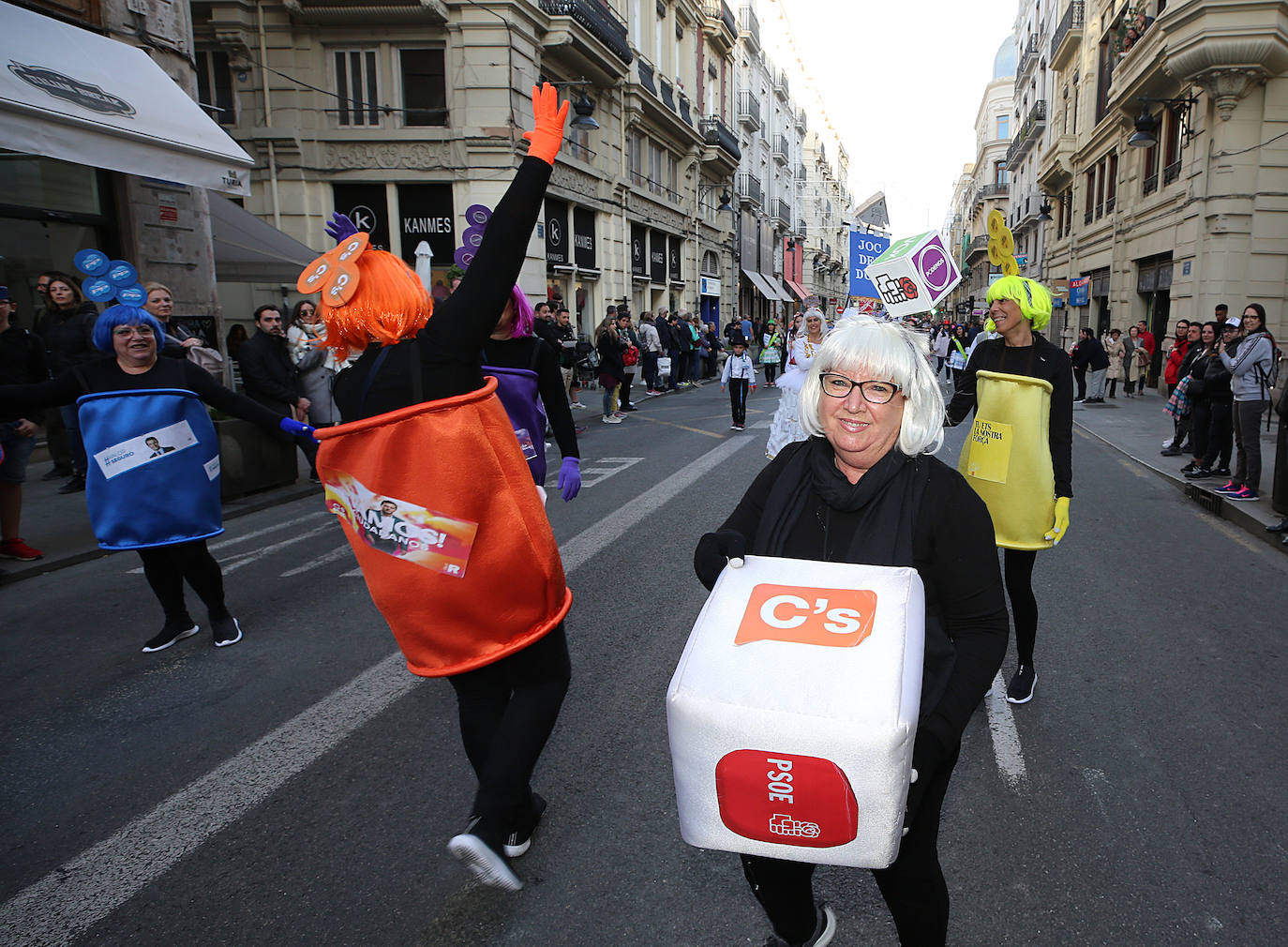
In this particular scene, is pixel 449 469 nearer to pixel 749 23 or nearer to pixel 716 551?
pixel 716 551

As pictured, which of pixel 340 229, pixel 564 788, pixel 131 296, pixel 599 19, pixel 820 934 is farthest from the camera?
pixel 599 19

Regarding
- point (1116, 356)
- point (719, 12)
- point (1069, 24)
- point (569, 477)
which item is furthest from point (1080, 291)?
point (569, 477)

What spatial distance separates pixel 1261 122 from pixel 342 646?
68.1 ft

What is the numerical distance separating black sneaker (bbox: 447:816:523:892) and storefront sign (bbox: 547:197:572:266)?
20406mm

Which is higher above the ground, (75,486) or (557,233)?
(557,233)

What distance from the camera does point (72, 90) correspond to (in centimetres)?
875

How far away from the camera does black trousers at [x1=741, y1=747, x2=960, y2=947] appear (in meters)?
1.77

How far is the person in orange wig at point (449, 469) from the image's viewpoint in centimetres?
208

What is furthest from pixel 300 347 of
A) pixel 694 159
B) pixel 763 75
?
pixel 763 75

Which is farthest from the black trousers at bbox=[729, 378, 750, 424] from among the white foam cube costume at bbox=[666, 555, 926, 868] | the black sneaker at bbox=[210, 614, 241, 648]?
the white foam cube costume at bbox=[666, 555, 926, 868]

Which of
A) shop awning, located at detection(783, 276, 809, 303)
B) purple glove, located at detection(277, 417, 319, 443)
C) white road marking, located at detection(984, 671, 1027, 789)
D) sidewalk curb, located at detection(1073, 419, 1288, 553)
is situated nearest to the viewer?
white road marking, located at detection(984, 671, 1027, 789)

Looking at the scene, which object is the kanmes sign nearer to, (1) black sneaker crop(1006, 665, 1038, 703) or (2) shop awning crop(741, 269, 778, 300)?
(1) black sneaker crop(1006, 665, 1038, 703)

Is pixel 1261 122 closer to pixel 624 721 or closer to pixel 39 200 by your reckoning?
pixel 624 721

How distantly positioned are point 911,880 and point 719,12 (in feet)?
129
